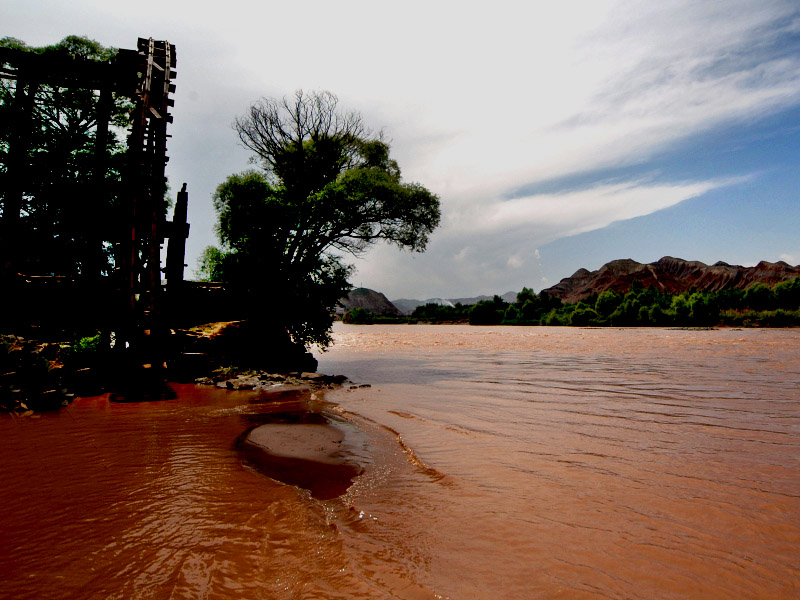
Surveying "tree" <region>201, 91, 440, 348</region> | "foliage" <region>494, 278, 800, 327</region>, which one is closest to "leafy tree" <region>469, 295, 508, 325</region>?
"foliage" <region>494, 278, 800, 327</region>

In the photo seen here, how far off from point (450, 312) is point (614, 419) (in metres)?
134

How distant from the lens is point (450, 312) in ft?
461

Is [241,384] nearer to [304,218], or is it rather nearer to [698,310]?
[304,218]

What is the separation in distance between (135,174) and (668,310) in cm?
7729

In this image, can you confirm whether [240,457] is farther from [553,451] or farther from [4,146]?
[4,146]

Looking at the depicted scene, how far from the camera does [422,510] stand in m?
3.64

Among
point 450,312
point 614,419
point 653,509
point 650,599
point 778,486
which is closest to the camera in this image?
point 650,599

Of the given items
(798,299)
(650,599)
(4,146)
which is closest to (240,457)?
(650,599)


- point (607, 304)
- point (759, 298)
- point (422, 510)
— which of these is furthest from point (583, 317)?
point (422, 510)

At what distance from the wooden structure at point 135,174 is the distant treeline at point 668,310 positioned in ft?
226

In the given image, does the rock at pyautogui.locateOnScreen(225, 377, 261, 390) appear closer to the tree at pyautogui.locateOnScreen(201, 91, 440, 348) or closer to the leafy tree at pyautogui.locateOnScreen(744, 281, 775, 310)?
the tree at pyautogui.locateOnScreen(201, 91, 440, 348)

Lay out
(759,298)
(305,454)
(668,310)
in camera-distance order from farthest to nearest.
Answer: (759,298)
(668,310)
(305,454)

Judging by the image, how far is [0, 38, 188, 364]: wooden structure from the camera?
9.86 meters

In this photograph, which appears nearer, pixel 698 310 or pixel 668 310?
pixel 698 310
